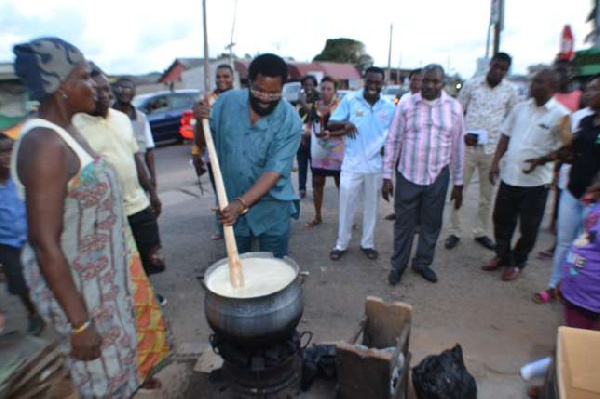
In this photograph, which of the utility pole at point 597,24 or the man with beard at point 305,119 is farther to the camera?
A: the utility pole at point 597,24

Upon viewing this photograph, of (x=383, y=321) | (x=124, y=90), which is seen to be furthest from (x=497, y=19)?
(x=383, y=321)

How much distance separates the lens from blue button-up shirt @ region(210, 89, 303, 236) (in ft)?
Answer: 8.66

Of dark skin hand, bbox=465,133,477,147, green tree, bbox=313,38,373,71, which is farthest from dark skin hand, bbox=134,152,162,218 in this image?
green tree, bbox=313,38,373,71

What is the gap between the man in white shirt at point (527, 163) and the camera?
3.53 metres

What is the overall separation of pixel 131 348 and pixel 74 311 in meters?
0.54

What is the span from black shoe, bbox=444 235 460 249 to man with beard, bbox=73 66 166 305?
3.10 metres

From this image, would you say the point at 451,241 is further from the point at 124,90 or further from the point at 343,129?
the point at 124,90

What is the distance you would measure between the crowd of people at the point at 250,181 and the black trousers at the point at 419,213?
1 cm

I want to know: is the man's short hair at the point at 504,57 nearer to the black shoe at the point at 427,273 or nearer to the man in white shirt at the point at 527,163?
the man in white shirt at the point at 527,163

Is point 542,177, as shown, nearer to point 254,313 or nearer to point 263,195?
point 263,195

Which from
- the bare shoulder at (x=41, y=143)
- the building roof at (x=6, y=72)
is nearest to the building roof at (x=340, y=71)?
the building roof at (x=6, y=72)

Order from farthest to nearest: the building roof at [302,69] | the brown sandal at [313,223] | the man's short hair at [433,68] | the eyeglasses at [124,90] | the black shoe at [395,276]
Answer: the building roof at [302,69] → the brown sandal at [313,223] → the eyeglasses at [124,90] → the black shoe at [395,276] → the man's short hair at [433,68]

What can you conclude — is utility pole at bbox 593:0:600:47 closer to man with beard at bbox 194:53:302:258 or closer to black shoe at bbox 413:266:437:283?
black shoe at bbox 413:266:437:283

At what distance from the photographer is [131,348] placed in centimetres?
203
